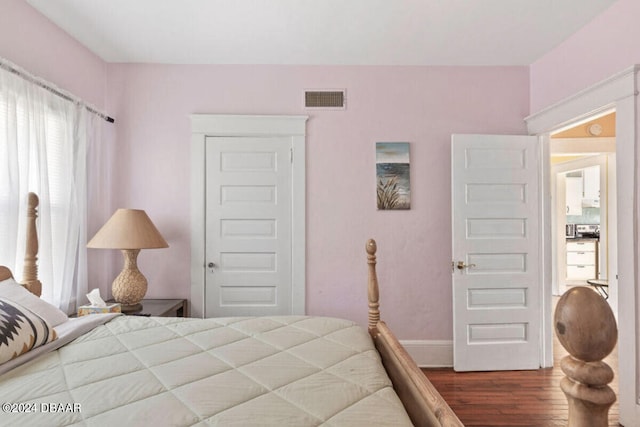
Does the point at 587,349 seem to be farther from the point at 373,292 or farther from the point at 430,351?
the point at 430,351

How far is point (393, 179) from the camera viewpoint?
3.06 metres

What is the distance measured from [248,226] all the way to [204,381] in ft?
6.50

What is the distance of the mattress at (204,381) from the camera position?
943 mm

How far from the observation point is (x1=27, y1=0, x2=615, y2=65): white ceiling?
2240mm

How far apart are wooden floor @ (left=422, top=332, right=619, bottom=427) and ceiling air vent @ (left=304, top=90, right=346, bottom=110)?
2509mm

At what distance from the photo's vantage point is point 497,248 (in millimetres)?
2973

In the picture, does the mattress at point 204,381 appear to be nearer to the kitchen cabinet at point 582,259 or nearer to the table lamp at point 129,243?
the table lamp at point 129,243

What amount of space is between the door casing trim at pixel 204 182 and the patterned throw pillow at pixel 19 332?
62.1 inches

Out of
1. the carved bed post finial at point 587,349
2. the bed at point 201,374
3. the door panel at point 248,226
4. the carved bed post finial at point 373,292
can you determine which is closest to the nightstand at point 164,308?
the door panel at point 248,226

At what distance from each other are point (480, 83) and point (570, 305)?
3.14 meters

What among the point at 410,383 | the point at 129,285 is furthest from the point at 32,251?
the point at 410,383

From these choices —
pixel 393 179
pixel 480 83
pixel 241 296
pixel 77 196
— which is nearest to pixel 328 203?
pixel 393 179

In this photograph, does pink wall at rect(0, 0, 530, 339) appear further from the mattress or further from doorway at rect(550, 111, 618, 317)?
doorway at rect(550, 111, 618, 317)

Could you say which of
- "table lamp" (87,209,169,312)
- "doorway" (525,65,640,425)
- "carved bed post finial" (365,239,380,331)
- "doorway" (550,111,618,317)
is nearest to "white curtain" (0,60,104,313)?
"table lamp" (87,209,169,312)
